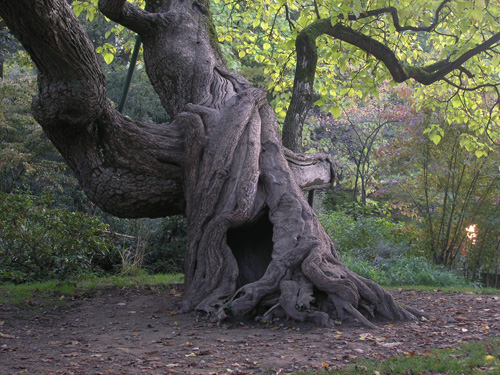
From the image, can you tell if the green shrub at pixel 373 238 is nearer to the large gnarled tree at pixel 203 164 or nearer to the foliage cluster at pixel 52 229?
the foliage cluster at pixel 52 229

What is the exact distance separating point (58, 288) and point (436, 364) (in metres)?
5.17

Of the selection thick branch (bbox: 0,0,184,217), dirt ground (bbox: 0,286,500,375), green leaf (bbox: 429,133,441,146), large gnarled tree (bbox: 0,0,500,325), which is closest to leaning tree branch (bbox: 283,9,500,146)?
large gnarled tree (bbox: 0,0,500,325)

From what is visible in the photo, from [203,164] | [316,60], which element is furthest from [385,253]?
[203,164]

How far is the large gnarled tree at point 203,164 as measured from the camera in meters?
4.83

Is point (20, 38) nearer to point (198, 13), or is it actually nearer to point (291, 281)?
point (291, 281)

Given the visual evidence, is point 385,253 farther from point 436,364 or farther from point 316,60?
point 436,364

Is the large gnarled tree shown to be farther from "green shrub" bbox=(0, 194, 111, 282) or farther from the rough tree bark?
"green shrub" bbox=(0, 194, 111, 282)

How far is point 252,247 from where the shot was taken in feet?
20.1

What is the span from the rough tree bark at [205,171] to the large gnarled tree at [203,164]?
0.04 feet

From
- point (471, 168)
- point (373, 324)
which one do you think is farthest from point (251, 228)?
point (471, 168)

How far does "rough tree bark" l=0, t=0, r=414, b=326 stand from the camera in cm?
481

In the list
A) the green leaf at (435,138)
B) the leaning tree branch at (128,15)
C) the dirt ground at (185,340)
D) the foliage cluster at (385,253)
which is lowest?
the dirt ground at (185,340)

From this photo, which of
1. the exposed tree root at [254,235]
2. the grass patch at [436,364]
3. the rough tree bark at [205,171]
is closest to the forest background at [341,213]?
the rough tree bark at [205,171]

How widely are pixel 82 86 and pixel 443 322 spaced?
13.6 feet
